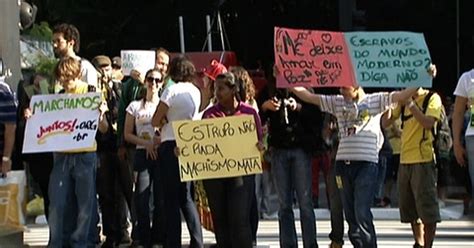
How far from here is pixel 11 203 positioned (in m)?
9.99

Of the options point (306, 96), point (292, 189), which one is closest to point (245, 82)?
point (306, 96)

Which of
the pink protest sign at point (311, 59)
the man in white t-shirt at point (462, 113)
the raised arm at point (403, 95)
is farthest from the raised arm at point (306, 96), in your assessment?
the man in white t-shirt at point (462, 113)

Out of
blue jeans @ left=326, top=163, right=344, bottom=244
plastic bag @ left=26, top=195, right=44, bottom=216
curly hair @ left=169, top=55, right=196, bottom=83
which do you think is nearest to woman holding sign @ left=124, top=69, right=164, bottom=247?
curly hair @ left=169, top=55, right=196, bottom=83

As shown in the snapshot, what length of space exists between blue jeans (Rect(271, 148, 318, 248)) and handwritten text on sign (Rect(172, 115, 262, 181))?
2.31 feet

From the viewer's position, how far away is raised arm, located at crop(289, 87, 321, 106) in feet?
33.0

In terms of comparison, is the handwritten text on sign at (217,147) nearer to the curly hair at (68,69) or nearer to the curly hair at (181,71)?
the curly hair at (181,71)

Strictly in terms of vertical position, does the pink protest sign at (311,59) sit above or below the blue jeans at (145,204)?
above

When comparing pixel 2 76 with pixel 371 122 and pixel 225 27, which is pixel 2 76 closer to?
pixel 371 122

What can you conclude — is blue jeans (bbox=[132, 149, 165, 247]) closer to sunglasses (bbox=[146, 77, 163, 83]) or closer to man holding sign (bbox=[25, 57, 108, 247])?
sunglasses (bbox=[146, 77, 163, 83])

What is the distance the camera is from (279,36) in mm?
10023

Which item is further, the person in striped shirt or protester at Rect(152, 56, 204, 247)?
protester at Rect(152, 56, 204, 247)

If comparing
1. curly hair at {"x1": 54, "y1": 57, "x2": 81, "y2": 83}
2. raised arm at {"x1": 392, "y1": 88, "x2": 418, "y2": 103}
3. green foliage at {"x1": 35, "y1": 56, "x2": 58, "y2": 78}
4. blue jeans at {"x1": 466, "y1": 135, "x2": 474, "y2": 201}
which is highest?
curly hair at {"x1": 54, "y1": 57, "x2": 81, "y2": 83}

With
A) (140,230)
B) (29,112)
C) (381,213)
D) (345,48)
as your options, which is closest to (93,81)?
(29,112)

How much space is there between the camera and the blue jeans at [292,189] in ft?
33.7
